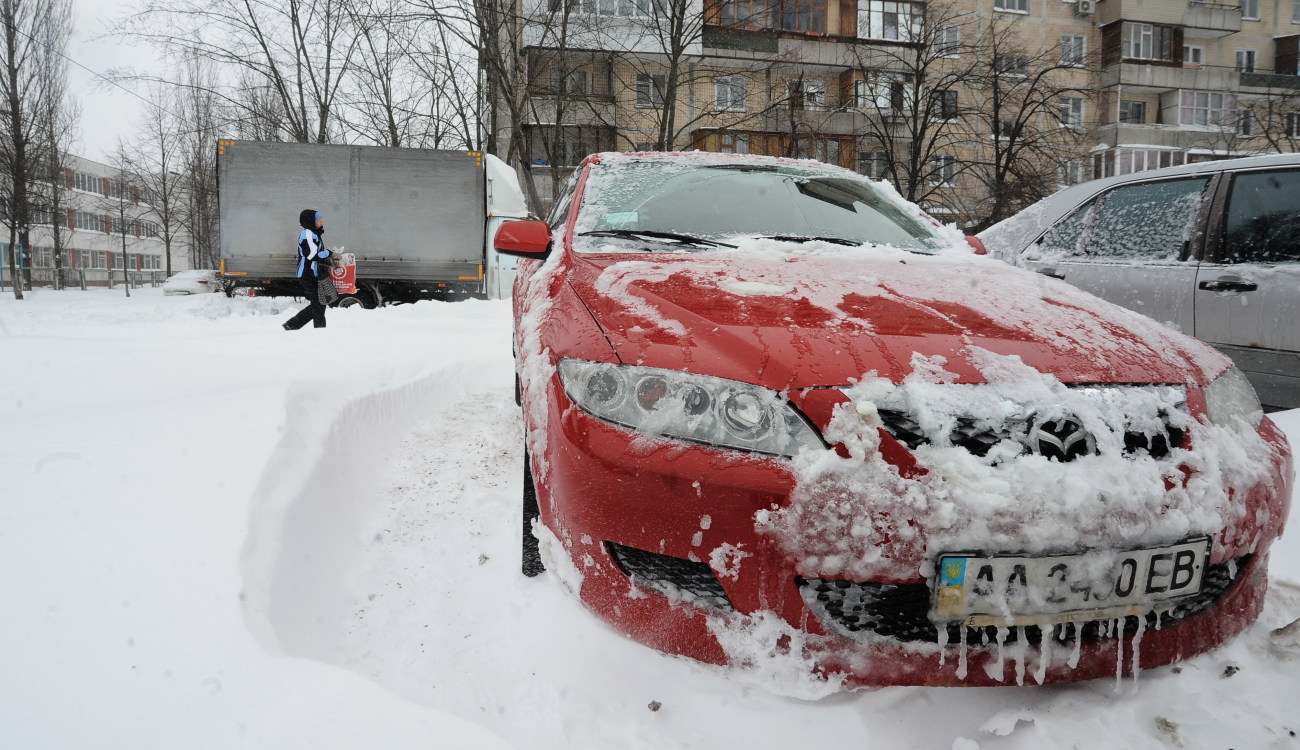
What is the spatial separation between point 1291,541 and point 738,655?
6.69 ft

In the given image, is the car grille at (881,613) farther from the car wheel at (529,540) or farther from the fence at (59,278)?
the fence at (59,278)

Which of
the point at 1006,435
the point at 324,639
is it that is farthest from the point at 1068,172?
the point at 324,639

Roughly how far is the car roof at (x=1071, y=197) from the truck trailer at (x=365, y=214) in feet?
32.2

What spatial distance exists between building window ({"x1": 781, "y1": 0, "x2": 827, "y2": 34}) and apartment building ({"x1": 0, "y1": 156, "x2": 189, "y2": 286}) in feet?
103

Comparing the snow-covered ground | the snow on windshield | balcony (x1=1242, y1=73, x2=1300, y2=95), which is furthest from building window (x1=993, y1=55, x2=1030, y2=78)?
the snow-covered ground

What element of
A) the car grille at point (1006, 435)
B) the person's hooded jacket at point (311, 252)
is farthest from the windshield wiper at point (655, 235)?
the person's hooded jacket at point (311, 252)

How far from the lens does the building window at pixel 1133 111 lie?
34.8 m

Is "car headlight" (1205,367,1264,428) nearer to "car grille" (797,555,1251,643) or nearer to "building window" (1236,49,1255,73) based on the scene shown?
"car grille" (797,555,1251,643)

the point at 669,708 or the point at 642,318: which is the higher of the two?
the point at 642,318

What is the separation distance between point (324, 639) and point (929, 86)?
86.8 feet

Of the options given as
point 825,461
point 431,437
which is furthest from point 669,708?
point 431,437

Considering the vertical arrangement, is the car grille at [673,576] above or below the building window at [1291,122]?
below

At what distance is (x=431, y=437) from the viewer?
12.4 feet

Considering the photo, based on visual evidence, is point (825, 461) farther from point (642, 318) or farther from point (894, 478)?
point (642, 318)
